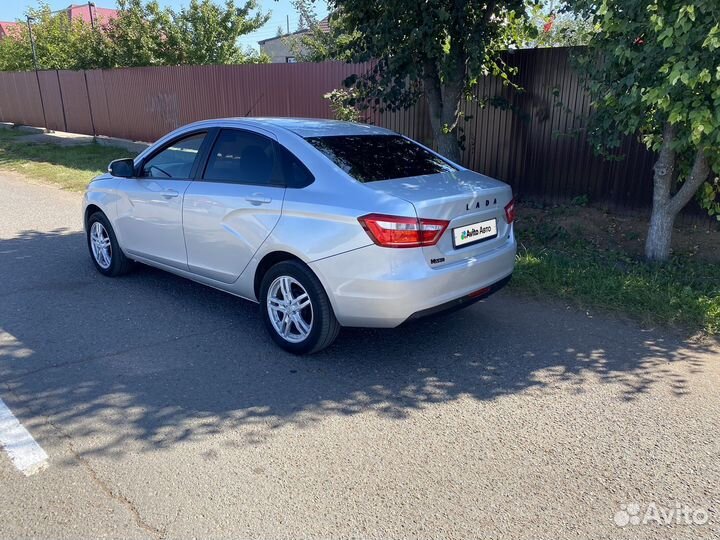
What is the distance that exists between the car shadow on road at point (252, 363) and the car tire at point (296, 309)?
0.47 feet

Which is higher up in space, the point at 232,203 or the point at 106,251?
the point at 232,203

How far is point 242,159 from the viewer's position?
15.7ft

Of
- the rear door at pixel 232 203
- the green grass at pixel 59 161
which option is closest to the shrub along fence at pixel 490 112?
the green grass at pixel 59 161

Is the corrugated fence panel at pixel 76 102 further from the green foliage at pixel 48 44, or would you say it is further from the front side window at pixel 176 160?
the front side window at pixel 176 160

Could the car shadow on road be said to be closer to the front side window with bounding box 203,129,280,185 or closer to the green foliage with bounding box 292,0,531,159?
the front side window with bounding box 203,129,280,185

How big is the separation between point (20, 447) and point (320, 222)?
2157mm

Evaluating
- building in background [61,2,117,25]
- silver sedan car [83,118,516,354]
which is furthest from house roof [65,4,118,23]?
silver sedan car [83,118,516,354]

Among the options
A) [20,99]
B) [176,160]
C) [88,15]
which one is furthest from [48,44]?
[176,160]

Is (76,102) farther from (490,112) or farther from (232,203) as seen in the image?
(232,203)

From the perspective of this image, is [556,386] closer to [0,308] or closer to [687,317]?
[687,317]

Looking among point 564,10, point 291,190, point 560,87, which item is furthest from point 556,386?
point 560,87

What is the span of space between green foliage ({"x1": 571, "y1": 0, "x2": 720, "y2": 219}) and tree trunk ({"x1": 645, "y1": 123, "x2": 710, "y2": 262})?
0.31 feet

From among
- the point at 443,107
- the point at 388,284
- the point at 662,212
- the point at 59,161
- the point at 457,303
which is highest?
the point at 443,107

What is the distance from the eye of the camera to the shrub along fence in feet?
25.4
